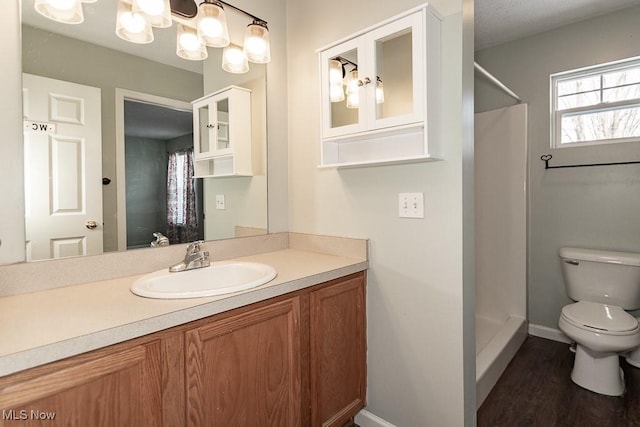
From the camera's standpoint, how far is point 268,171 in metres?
1.91

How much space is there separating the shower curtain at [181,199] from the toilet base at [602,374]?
7.88 ft

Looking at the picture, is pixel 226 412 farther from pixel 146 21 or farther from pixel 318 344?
pixel 146 21

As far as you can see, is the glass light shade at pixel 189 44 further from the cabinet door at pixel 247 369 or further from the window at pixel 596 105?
the window at pixel 596 105

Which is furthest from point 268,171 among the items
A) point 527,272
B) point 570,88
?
point 570,88

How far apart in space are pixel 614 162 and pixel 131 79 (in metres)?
3.05

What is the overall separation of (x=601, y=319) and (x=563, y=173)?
1.13 metres

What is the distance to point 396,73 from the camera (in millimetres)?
1377

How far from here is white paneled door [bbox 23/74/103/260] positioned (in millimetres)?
1164

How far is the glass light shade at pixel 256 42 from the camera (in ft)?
5.42

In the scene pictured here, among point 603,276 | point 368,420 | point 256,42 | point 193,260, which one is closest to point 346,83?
point 256,42

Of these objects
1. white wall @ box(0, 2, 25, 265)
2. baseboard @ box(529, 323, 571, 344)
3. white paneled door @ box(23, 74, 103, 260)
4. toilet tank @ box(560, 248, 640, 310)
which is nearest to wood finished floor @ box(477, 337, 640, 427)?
baseboard @ box(529, 323, 571, 344)

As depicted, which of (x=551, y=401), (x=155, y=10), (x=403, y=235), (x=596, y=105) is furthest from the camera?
(x=596, y=105)

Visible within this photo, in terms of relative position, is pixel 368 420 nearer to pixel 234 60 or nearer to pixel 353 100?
pixel 353 100

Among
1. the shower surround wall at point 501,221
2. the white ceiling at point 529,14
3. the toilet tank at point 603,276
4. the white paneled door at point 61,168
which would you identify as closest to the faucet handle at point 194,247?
the white paneled door at point 61,168
